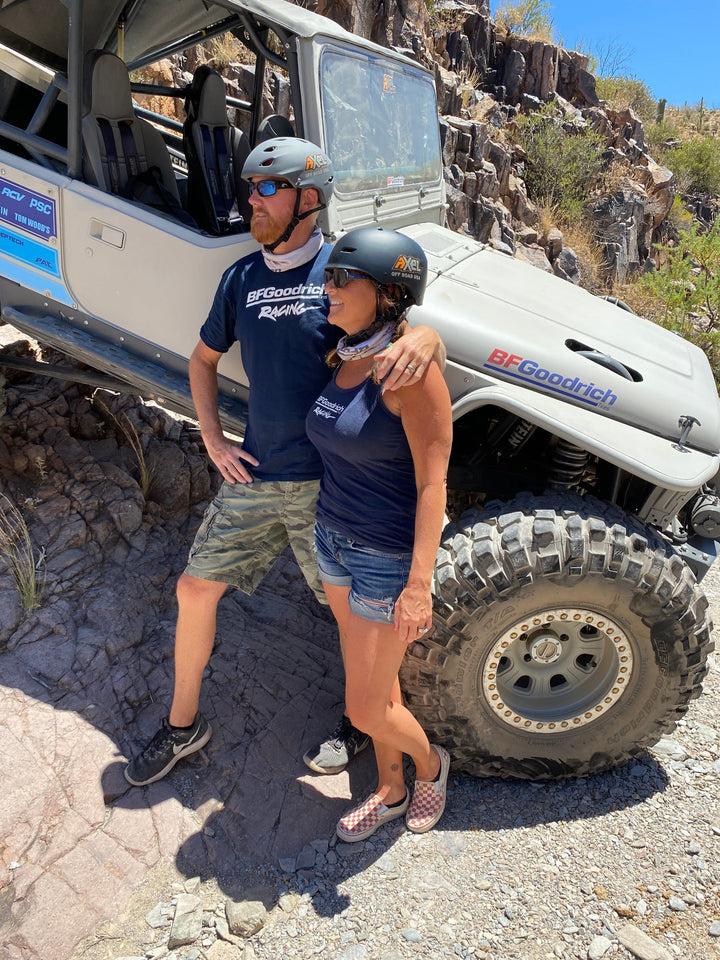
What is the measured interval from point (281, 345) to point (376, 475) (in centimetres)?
52

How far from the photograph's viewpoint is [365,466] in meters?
2.03

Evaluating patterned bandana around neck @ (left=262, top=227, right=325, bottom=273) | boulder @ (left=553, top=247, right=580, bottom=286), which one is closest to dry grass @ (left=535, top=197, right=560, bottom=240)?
boulder @ (left=553, top=247, right=580, bottom=286)

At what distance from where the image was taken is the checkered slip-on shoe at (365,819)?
8.37 feet

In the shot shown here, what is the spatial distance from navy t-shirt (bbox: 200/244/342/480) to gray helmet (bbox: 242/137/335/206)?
8.3 inches

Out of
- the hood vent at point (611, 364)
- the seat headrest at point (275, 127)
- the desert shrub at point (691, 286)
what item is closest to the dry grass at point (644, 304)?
the desert shrub at point (691, 286)

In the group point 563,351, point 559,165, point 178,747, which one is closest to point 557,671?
point 563,351

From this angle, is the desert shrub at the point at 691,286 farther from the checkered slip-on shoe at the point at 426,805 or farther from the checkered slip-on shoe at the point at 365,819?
the checkered slip-on shoe at the point at 365,819

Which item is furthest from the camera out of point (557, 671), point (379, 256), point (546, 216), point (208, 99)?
point (546, 216)

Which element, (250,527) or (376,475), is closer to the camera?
(376,475)

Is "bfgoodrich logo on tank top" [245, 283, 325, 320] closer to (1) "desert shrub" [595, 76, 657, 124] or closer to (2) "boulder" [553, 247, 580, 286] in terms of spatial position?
(2) "boulder" [553, 247, 580, 286]

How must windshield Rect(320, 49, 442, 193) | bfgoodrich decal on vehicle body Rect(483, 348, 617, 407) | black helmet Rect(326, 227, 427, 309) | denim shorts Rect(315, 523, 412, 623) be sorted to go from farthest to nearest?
windshield Rect(320, 49, 442, 193)
bfgoodrich decal on vehicle body Rect(483, 348, 617, 407)
denim shorts Rect(315, 523, 412, 623)
black helmet Rect(326, 227, 427, 309)

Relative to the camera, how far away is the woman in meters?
1.92

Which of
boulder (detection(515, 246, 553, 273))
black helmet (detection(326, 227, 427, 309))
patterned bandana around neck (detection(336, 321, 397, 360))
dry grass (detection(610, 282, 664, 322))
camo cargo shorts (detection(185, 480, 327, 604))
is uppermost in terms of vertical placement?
black helmet (detection(326, 227, 427, 309))

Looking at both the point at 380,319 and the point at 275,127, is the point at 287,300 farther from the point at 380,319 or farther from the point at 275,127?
the point at 275,127
